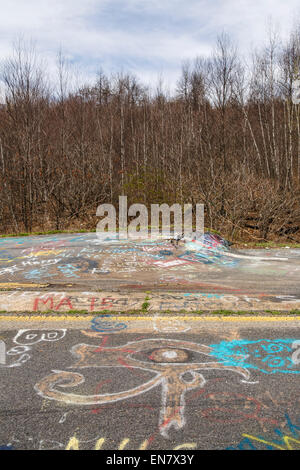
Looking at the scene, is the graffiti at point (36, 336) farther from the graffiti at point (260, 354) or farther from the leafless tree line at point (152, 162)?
the leafless tree line at point (152, 162)

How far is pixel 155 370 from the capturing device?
3150mm

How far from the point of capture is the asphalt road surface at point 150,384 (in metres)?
2.33

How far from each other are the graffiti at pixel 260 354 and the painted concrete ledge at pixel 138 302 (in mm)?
1094

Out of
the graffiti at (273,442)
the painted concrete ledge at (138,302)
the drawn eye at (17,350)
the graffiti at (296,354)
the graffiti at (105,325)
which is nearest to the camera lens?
the graffiti at (273,442)

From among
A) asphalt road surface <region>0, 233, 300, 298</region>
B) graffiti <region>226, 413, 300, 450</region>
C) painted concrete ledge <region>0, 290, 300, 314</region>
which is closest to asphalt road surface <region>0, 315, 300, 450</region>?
graffiti <region>226, 413, 300, 450</region>

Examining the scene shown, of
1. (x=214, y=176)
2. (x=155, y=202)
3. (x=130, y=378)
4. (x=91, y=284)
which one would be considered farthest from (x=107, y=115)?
(x=130, y=378)

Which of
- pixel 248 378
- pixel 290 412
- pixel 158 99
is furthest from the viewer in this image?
pixel 158 99

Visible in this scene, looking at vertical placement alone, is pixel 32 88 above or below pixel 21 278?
above

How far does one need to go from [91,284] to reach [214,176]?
35.4 feet

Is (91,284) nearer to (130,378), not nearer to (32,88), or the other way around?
(130,378)

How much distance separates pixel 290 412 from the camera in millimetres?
2559

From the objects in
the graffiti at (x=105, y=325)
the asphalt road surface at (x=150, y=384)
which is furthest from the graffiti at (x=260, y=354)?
the graffiti at (x=105, y=325)

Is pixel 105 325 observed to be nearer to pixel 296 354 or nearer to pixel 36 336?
pixel 36 336

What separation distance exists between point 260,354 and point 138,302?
215 cm
